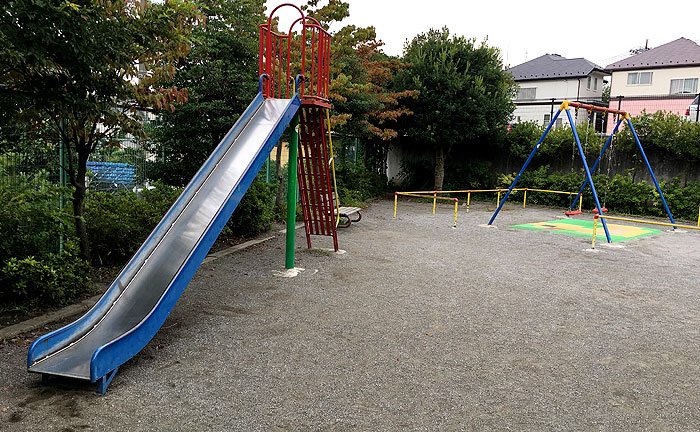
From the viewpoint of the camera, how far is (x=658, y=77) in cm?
3219

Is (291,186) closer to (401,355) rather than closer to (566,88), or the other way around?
(401,355)

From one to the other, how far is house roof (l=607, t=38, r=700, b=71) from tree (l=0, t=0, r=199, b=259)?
112ft

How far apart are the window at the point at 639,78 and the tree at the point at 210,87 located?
3148 centimetres

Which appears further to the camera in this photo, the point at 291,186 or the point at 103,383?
the point at 291,186

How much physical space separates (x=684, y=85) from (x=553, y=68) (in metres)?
9.20

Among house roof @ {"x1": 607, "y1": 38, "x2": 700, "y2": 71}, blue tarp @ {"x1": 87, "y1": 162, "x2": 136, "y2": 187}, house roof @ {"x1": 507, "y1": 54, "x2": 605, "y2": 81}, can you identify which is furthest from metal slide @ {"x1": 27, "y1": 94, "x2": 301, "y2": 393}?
house roof @ {"x1": 507, "y1": 54, "x2": 605, "y2": 81}

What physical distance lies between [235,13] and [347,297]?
18.2 ft

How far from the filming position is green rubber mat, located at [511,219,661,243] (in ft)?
37.1

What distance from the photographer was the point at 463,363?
424cm

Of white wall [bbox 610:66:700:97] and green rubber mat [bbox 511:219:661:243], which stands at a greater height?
white wall [bbox 610:66:700:97]

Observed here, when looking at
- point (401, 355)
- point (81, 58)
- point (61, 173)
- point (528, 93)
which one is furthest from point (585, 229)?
point (528, 93)

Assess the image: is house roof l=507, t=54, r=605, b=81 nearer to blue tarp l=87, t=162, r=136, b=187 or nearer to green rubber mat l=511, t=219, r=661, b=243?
green rubber mat l=511, t=219, r=661, b=243

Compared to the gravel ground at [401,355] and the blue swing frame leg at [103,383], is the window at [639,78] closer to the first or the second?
the gravel ground at [401,355]

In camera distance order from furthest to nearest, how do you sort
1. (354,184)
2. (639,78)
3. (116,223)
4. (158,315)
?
(639,78) < (354,184) < (116,223) < (158,315)
